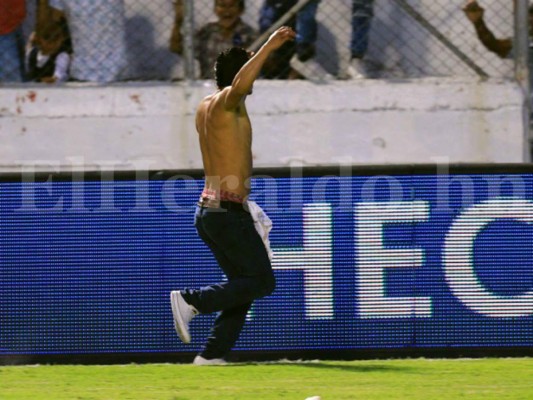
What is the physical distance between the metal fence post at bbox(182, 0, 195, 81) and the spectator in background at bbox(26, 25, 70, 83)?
3.18 feet

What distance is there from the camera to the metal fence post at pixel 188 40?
363 inches

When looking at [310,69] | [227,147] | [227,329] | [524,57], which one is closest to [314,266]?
[227,329]

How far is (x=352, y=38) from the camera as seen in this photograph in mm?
9383

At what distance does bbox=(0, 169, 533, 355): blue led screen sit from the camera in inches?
300

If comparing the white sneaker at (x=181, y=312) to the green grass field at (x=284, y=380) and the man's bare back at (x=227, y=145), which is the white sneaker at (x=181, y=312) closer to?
the green grass field at (x=284, y=380)

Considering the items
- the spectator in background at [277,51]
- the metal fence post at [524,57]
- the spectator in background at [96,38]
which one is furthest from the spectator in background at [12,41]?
the metal fence post at [524,57]

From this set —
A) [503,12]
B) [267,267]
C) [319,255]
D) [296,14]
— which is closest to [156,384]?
[267,267]

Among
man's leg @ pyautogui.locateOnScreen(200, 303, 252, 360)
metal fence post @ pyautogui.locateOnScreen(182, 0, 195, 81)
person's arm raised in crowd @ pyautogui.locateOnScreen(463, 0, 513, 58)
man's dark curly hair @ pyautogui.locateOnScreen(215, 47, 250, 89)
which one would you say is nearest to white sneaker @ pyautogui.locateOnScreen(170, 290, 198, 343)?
man's leg @ pyautogui.locateOnScreen(200, 303, 252, 360)

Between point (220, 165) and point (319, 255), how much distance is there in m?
1.14

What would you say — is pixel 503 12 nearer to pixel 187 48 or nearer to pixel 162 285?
pixel 187 48

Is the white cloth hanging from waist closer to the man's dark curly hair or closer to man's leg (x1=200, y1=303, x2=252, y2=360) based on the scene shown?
man's leg (x1=200, y1=303, x2=252, y2=360)

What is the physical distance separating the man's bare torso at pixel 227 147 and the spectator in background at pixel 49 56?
288 cm

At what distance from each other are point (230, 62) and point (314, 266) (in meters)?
1.53

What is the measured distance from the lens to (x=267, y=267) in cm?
690
